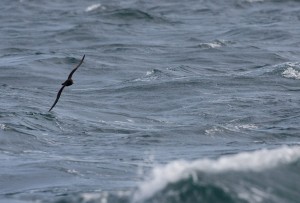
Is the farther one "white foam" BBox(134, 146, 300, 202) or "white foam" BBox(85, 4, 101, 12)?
"white foam" BBox(85, 4, 101, 12)

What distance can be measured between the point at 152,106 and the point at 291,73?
5381mm

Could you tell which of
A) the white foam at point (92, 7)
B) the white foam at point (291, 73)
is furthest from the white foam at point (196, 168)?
the white foam at point (92, 7)

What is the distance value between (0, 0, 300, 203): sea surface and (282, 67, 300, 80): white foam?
0.10m

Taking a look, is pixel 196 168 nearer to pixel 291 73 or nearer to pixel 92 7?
pixel 291 73

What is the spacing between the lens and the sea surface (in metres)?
15.5

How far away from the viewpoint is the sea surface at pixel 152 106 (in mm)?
15492

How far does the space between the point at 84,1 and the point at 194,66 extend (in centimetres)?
2372

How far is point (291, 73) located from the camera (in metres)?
31.2

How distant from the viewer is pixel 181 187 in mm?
14547

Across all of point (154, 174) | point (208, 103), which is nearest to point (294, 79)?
point (208, 103)

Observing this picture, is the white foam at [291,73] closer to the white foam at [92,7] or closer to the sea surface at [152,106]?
the sea surface at [152,106]

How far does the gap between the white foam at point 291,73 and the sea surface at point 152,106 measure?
96 mm

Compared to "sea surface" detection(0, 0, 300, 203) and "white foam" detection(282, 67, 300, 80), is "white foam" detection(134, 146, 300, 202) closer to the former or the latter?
"sea surface" detection(0, 0, 300, 203)

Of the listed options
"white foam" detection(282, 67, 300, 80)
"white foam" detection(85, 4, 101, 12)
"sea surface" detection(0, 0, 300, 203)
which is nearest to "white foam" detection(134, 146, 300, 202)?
"sea surface" detection(0, 0, 300, 203)
